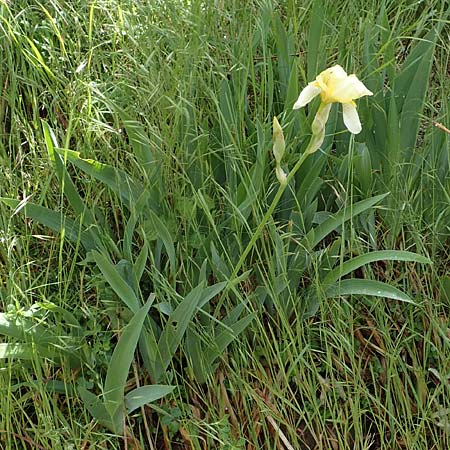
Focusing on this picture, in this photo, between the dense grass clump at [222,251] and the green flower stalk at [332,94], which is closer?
the green flower stalk at [332,94]

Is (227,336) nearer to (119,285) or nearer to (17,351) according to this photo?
(119,285)

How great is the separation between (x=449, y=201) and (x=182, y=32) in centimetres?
58

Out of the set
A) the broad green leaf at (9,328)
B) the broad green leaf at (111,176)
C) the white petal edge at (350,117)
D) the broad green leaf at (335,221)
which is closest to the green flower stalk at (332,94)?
the white petal edge at (350,117)

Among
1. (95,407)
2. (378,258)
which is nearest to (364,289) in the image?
(378,258)

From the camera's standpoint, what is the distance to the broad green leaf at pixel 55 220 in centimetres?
124

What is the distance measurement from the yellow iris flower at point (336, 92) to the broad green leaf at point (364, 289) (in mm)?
295

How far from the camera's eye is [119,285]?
113 centimetres

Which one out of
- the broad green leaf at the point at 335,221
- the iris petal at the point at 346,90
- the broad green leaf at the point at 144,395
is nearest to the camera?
the iris petal at the point at 346,90

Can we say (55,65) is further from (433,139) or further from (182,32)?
(433,139)

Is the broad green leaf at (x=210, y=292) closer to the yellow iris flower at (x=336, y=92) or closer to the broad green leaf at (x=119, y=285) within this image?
the broad green leaf at (x=119, y=285)

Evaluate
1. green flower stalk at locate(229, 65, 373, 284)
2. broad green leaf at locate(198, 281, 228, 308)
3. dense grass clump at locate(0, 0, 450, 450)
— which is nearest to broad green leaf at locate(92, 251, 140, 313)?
dense grass clump at locate(0, 0, 450, 450)

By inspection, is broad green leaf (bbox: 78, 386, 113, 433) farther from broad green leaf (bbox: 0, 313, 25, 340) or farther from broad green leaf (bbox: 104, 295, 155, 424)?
broad green leaf (bbox: 0, 313, 25, 340)

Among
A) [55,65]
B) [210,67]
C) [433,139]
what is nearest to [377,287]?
[433,139]

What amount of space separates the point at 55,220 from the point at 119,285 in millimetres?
211
